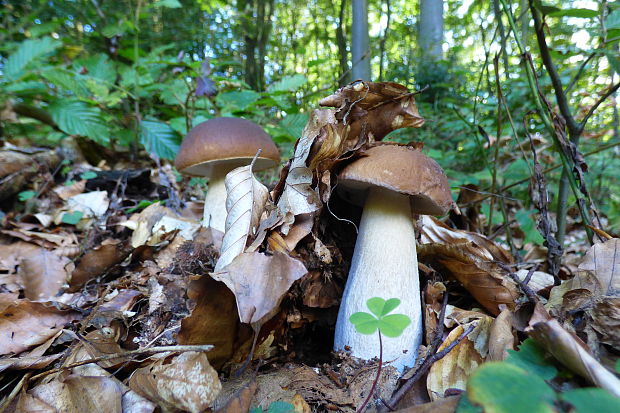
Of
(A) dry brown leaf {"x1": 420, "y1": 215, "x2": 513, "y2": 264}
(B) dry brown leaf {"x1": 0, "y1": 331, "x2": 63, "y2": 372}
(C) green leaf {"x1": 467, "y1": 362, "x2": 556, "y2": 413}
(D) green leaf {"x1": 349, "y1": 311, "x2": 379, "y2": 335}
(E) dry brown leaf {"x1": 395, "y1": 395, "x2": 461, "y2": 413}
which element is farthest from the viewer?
(A) dry brown leaf {"x1": 420, "y1": 215, "x2": 513, "y2": 264}

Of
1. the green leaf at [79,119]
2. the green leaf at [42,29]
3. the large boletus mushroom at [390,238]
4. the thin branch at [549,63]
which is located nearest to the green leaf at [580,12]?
the thin branch at [549,63]

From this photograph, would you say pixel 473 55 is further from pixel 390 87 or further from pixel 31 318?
pixel 31 318

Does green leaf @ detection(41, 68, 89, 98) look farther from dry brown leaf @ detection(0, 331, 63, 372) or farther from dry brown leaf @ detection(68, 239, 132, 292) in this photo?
dry brown leaf @ detection(0, 331, 63, 372)

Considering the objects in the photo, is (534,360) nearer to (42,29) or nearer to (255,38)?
(42,29)

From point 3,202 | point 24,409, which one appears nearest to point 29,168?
point 3,202

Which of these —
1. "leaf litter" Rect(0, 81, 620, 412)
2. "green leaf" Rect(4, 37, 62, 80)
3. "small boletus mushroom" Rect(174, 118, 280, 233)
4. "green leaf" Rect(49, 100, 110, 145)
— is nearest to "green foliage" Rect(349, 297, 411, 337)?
"leaf litter" Rect(0, 81, 620, 412)

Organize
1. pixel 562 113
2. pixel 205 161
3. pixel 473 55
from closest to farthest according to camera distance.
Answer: pixel 562 113, pixel 205 161, pixel 473 55
